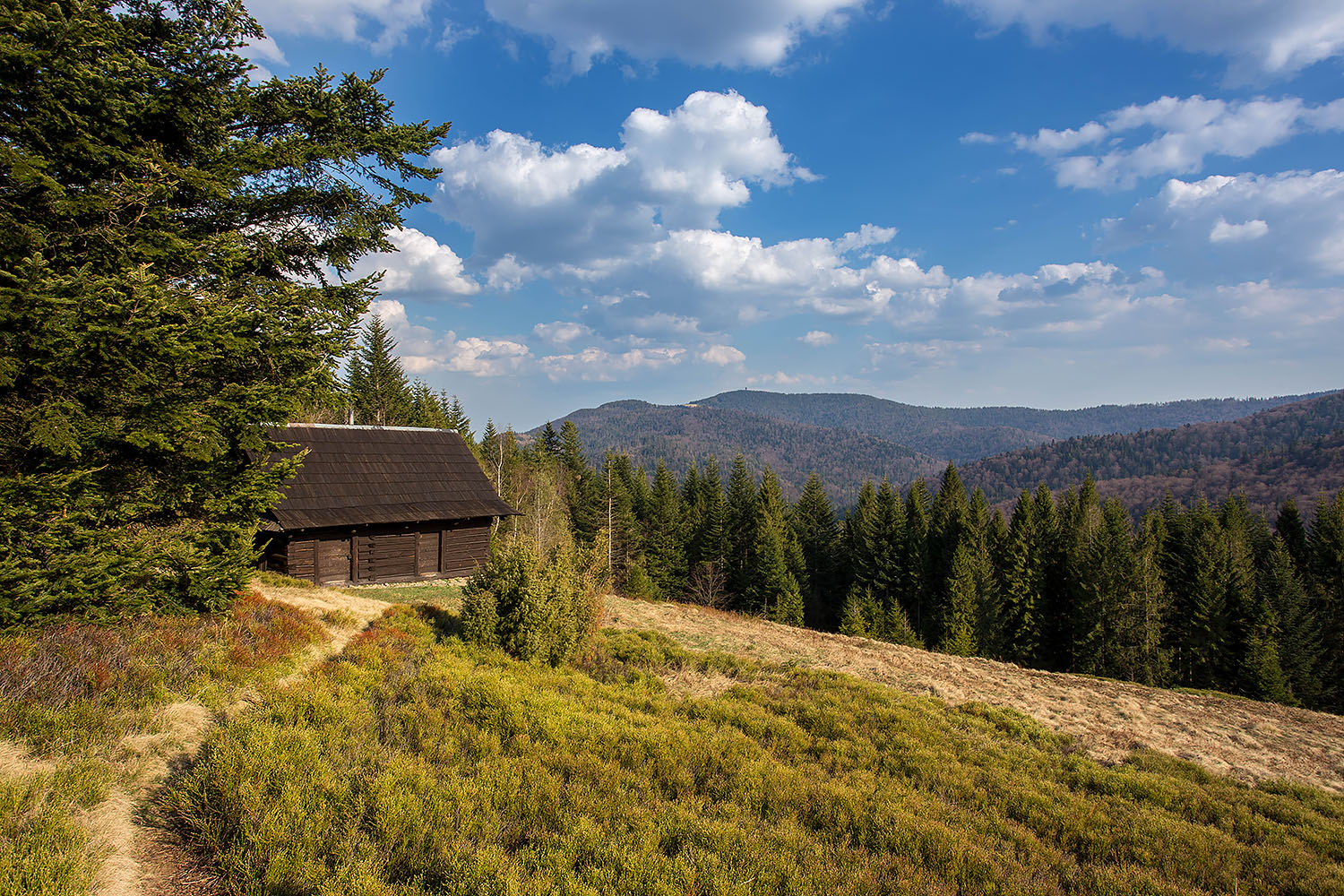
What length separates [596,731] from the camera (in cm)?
774

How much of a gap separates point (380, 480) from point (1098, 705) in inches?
→ 853

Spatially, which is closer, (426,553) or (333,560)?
(333,560)

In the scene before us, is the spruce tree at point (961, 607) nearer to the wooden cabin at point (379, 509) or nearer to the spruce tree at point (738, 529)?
the spruce tree at point (738, 529)

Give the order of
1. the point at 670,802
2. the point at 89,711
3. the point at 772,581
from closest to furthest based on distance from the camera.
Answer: the point at 89,711, the point at 670,802, the point at 772,581

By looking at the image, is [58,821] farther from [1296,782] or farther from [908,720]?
[1296,782]

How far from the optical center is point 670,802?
20.0 feet

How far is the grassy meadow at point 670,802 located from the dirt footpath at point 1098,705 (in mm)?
1454

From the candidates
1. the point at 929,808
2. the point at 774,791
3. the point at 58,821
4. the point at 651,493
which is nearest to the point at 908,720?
the point at 929,808

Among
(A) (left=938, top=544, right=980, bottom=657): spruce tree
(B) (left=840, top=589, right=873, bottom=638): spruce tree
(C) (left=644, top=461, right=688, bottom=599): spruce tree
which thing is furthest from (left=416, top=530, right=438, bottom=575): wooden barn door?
(A) (left=938, top=544, right=980, bottom=657): spruce tree

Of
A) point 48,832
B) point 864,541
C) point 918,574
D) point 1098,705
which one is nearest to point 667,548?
point 864,541

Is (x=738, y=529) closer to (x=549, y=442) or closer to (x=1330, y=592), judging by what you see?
(x=549, y=442)

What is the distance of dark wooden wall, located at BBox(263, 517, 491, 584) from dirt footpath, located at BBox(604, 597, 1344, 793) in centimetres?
620

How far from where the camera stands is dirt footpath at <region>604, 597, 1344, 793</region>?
33.4 ft

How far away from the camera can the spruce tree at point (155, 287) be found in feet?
21.1
